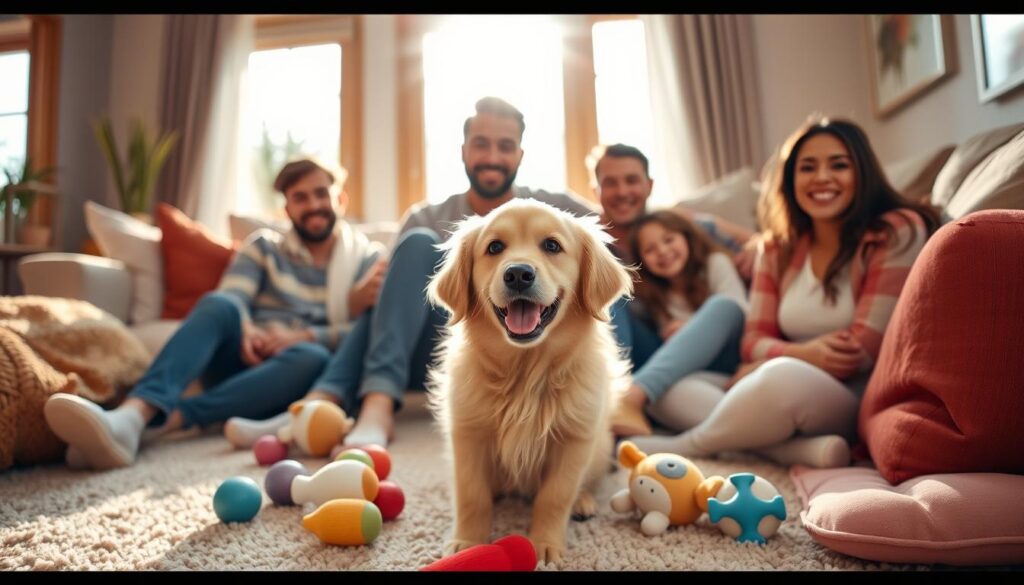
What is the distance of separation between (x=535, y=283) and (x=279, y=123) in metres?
3.94

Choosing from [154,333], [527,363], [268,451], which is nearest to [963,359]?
[527,363]

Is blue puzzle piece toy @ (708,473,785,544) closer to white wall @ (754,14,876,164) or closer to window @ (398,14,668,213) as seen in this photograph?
window @ (398,14,668,213)

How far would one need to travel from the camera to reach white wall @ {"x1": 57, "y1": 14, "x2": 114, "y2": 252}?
446cm

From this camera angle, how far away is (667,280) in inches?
82.7

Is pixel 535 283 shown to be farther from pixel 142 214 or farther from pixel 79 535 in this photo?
pixel 142 214

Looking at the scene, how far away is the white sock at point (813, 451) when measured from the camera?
1.30m

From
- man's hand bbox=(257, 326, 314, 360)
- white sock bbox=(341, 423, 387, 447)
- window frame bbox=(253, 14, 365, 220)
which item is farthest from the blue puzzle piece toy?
window frame bbox=(253, 14, 365, 220)

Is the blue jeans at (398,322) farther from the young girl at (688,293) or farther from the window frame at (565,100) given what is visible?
the window frame at (565,100)

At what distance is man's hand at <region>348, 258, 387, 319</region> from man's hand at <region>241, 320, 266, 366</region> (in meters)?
0.34

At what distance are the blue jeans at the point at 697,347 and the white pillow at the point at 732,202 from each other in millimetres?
1039

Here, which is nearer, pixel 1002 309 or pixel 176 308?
pixel 1002 309

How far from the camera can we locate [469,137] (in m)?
1.85

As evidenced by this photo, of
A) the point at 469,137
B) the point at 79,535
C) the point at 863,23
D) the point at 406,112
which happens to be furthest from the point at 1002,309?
the point at 406,112

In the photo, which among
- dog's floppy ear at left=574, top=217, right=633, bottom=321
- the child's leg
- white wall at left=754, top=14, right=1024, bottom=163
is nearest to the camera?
dog's floppy ear at left=574, top=217, right=633, bottom=321
